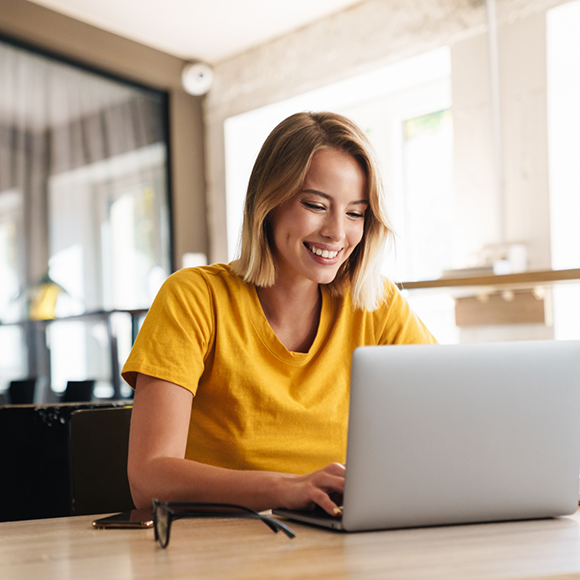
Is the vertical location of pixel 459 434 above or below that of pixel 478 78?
below

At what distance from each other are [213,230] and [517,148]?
2.40m

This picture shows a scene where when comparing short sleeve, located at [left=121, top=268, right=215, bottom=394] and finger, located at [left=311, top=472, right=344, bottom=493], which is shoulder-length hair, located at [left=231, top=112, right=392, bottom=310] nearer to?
short sleeve, located at [left=121, top=268, right=215, bottom=394]

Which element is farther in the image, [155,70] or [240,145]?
[240,145]

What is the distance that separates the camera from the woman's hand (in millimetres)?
820

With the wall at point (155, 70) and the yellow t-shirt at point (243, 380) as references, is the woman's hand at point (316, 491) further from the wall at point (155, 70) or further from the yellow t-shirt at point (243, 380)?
the wall at point (155, 70)

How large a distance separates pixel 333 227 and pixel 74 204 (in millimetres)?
3313

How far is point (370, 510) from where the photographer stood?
2.52 ft

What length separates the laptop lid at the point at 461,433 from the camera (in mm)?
765

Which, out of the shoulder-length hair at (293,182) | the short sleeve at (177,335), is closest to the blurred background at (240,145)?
the shoulder-length hair at (293,182)

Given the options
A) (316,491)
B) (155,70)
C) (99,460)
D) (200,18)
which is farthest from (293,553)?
(155,70)

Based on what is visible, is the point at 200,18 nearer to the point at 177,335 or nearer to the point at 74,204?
the point at 74,204

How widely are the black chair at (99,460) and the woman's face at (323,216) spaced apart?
450 mm

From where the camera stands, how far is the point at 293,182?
1.30 metres

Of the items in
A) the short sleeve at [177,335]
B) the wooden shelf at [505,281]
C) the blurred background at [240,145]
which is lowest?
the short sleeve at [177,335]
